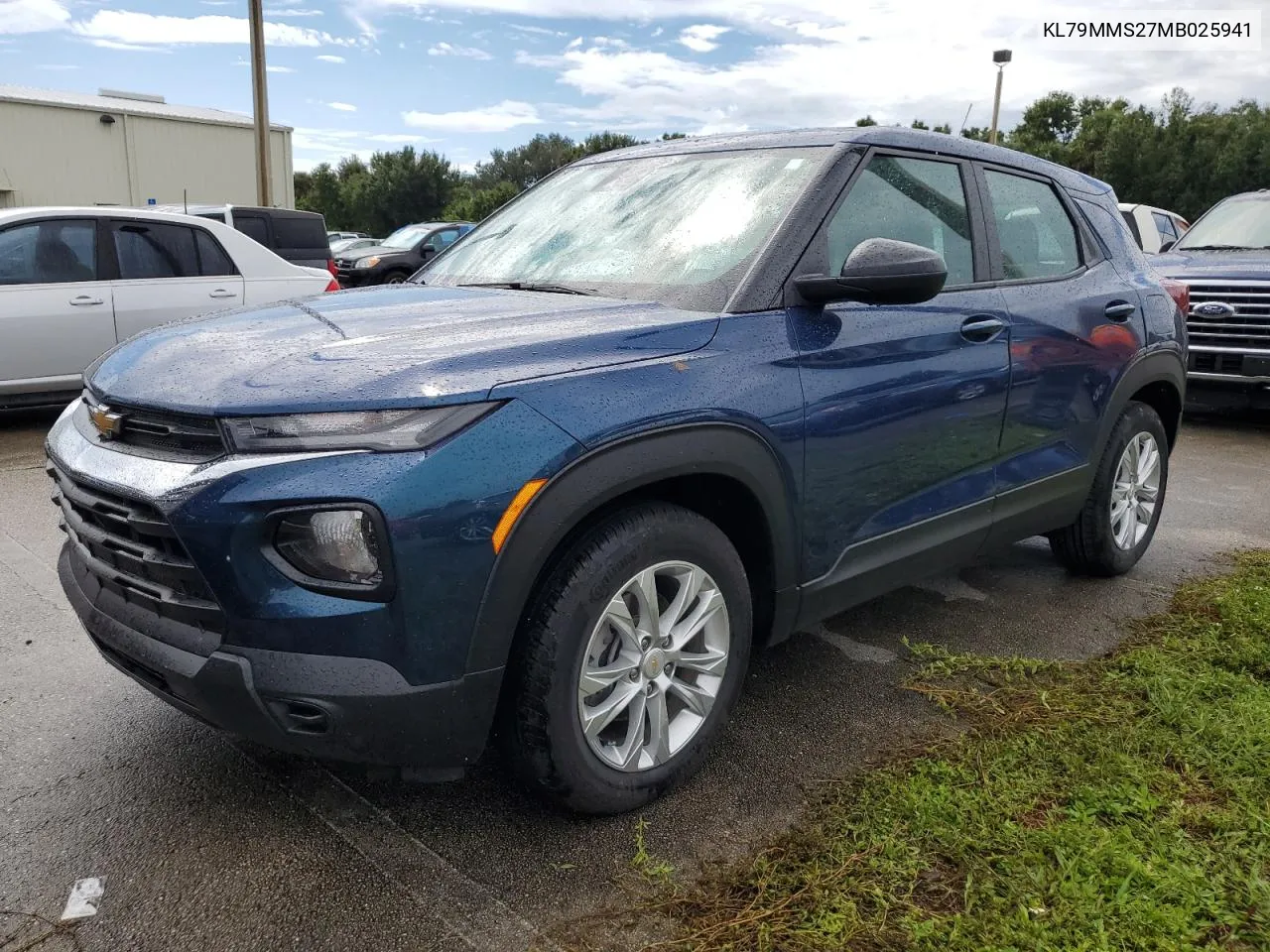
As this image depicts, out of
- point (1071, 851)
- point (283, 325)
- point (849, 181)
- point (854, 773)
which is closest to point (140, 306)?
point (283, 325)

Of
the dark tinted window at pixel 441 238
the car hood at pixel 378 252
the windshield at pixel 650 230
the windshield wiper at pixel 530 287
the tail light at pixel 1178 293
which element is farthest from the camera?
the dark tinted window at pixel 441 238

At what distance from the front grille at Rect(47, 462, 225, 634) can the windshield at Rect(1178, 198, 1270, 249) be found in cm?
939

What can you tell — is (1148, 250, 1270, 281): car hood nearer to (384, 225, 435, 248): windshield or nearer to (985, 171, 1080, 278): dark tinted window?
(985, 171, 1080, 278): dark tinted window

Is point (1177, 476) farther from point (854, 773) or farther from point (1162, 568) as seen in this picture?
point (854, 773)

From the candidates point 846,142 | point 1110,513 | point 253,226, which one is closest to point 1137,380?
point 1110,513

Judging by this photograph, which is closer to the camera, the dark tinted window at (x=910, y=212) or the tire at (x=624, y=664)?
the tire at (x=624, y=664)

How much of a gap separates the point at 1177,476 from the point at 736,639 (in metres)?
5.11

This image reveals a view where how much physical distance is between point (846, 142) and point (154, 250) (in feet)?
20.0

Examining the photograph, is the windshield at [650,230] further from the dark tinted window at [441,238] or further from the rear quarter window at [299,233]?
the dark tinted window at [441,238]

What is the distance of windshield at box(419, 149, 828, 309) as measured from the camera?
9.17 feet

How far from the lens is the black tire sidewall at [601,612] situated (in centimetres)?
223

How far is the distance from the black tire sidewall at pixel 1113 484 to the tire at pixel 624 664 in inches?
86.7

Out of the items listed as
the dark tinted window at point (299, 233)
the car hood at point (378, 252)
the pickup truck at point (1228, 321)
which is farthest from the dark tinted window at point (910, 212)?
the car hood at point (378, 252)

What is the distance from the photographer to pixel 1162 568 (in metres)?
4.63
